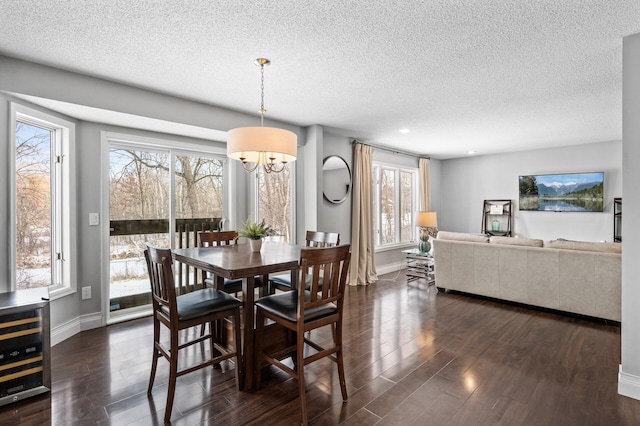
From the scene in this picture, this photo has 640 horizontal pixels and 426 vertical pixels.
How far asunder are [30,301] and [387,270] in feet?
16.5

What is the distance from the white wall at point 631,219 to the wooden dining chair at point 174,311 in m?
2.61

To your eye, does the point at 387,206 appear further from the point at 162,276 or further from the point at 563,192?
the point at 162,276

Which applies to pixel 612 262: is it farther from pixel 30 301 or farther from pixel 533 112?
pixel 30 301

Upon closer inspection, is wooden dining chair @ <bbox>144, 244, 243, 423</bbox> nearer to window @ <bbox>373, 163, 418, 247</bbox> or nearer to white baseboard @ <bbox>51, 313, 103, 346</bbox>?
white baseboard @ <bbox>51, 313, 103, 346</bbox>

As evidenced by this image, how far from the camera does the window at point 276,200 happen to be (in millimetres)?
4566

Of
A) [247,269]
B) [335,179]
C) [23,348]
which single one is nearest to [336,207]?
[335,179]

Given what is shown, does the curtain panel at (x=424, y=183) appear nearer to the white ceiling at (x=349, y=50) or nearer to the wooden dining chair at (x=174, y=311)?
the white ceiling at (x=349, y=50)

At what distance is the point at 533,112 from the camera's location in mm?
3873

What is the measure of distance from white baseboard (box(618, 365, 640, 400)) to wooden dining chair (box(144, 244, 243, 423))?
2.56m

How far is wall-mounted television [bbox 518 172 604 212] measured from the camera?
563 cm

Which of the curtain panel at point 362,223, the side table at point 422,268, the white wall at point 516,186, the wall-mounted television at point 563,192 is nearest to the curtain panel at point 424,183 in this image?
the white wall at point 516,186

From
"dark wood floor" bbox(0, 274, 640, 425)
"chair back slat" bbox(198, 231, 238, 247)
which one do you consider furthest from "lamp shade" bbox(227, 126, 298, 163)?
"dark wood floor" bbox(0, 274, 640, 425)

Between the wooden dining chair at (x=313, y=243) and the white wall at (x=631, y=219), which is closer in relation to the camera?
the white wall at (x=631, y=219)

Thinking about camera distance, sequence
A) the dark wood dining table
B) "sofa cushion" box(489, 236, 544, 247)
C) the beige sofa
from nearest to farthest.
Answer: the dark wood dining table, the beige sofa, "sofa cushion" box(489, 236, 544, 247)
